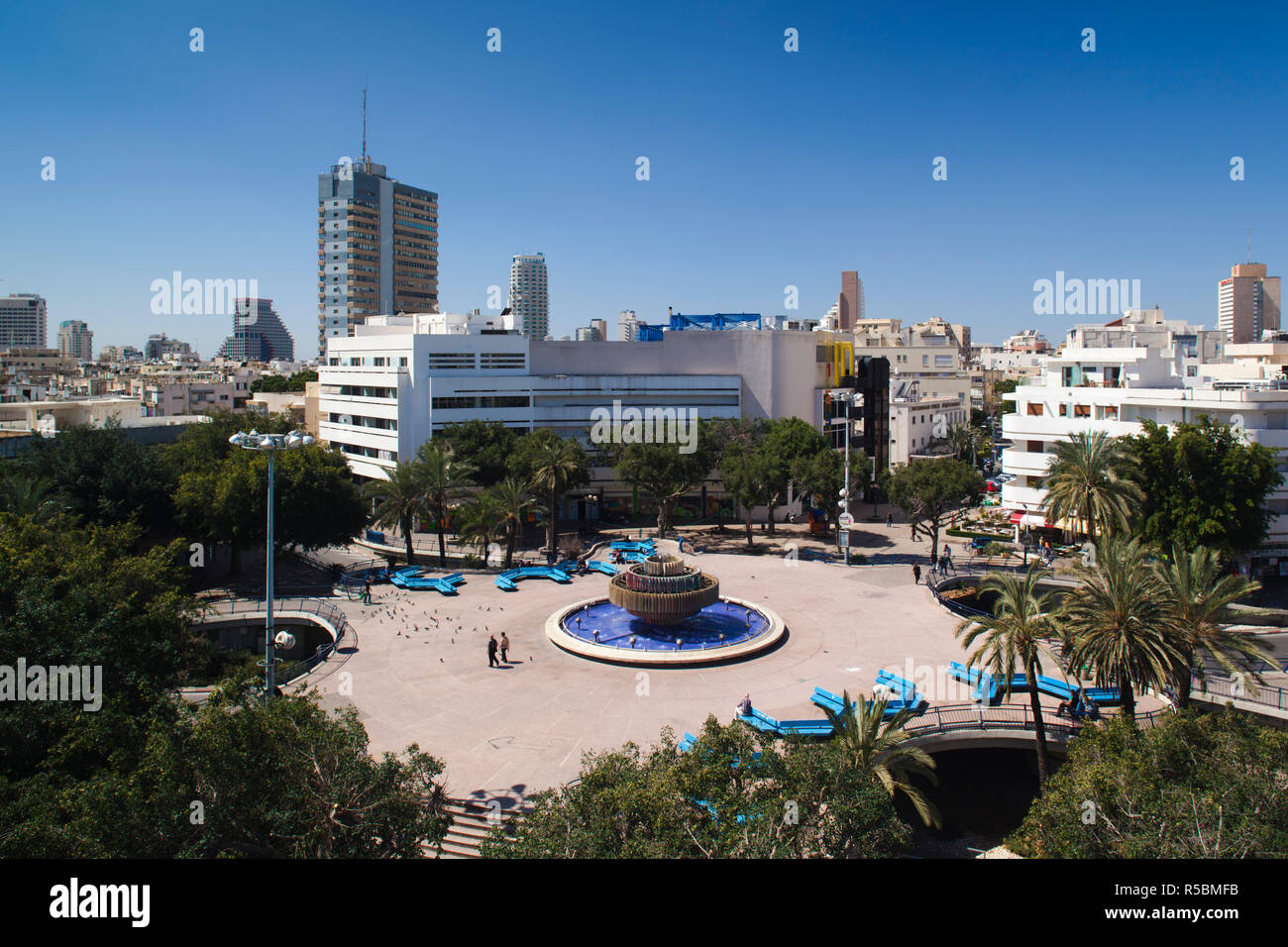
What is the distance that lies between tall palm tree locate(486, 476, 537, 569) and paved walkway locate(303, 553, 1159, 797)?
4.69 m

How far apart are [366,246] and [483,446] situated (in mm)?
95721

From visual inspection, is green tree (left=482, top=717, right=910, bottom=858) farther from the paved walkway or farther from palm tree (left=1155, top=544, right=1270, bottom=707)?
palm tree (left=1155, top=544, right=1270, bottom=707)

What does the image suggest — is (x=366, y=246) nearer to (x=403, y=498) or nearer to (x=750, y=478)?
(x=403, y=498)

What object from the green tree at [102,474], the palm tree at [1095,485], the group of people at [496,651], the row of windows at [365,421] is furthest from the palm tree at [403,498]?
the palm tree at [1095,485]

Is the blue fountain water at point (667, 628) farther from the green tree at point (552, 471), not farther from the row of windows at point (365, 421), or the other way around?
the row of windows at point (365, 421)

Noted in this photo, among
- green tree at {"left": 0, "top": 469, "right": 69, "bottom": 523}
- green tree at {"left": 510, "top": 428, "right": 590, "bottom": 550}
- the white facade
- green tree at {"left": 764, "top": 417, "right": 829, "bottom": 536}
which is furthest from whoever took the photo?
green tree at {"left": 764, "top": 417, "right": 829, "bottom": 536}

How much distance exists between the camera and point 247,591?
37344mm

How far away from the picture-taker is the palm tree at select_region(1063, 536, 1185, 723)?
64.7 ft

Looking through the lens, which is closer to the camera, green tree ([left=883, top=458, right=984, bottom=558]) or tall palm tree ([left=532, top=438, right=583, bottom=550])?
green tree ([left=883, top=458, right=984, bottom=558])

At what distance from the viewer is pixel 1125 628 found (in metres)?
20.0

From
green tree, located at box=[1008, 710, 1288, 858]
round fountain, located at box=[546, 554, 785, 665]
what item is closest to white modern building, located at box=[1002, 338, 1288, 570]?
round fountain, located at box=[546, 554, 785, 665]
